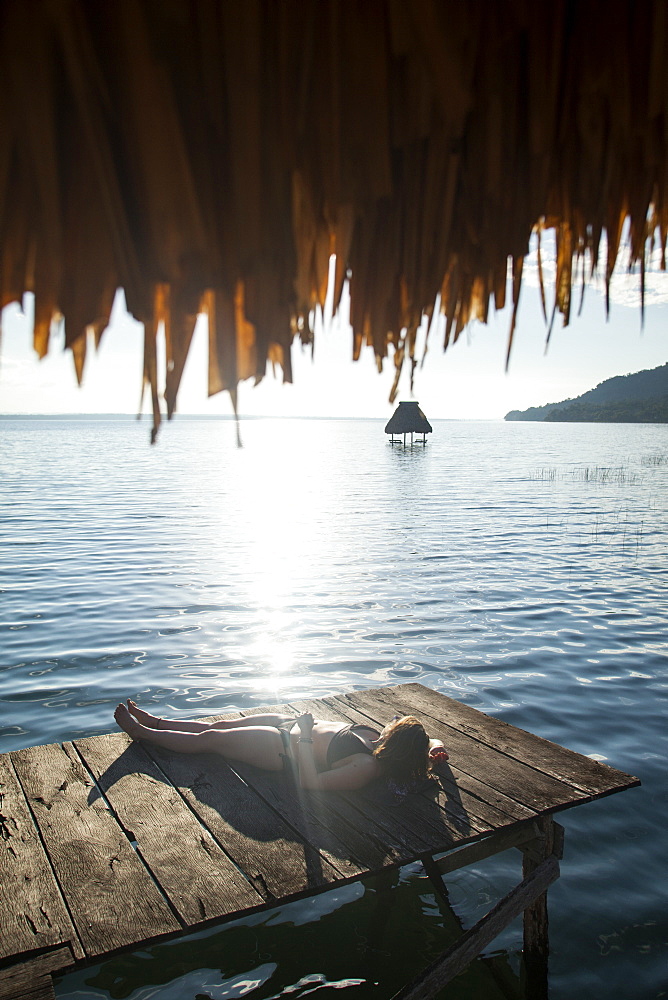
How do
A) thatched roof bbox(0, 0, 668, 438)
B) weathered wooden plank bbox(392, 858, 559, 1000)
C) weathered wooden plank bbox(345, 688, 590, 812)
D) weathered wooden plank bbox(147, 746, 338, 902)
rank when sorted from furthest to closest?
weathered wooden plank bbox(345, 688, 590, 812), weathered wooden plank bbox(392, 858, 559, 1000), weathered wooden plank bbox(147, 746, 338, 902), thatched roof bbox(0, 0, 668, 438)

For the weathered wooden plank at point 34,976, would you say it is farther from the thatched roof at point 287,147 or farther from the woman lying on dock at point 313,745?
the thatched roof at point 287,147

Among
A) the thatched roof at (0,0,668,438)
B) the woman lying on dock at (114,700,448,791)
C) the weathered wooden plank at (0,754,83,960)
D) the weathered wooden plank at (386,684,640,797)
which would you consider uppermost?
the thatched roof at (0,0,668,438)

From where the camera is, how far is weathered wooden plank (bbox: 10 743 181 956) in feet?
10.9

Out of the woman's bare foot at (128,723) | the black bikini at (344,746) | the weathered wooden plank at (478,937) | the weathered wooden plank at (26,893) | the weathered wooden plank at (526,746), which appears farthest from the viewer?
the woman's bare foot at (128,723)

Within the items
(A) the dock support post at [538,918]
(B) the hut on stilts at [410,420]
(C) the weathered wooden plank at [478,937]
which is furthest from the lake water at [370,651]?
(B) the hut on stilts at [410,420]

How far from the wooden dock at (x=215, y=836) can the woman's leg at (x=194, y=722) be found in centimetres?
21

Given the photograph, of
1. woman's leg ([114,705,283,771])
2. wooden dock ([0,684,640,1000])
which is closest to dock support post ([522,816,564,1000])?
wooden dock ([0,684,640,1000])

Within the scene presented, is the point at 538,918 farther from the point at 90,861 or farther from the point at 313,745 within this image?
the point at 90,861

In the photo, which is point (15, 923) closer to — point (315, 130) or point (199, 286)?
point (199, 286)

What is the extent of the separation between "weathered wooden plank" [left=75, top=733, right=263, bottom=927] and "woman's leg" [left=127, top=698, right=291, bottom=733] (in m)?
0.21

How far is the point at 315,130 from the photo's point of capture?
1413 millimetres

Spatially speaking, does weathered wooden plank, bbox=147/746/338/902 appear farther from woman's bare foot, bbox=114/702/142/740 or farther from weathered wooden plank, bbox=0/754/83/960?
weathered wooden plank, bbox=0/754/83/960

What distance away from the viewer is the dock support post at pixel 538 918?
4.73 metres

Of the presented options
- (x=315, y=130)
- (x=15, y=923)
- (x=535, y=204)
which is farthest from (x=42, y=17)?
(x=15, y=923)
